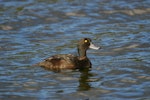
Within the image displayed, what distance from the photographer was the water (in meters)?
14.3

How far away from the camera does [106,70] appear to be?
15930 millimetres

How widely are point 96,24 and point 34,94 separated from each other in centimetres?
762

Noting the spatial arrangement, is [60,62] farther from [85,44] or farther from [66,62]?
[85,44]

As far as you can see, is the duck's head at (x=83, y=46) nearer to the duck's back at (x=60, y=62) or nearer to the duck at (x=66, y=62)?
the duck at (x=66, y=62)

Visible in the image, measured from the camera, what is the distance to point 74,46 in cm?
1864

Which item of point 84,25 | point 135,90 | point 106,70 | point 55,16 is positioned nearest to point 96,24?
point 84,25

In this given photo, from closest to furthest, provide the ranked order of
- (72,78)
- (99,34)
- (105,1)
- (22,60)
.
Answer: (72,78) → (22,60) → (99,34) → (105,1)

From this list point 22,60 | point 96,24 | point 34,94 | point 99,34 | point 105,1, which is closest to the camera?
point 34,94

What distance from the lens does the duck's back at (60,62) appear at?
53.4ft

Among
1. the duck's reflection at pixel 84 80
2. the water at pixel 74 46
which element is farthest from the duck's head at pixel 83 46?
the duck's reflection at pixel 84 80

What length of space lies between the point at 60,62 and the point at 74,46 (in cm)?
224

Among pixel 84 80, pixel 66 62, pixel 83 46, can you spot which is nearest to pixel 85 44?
pixel 83 46

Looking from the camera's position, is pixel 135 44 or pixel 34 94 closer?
pixel 34 94

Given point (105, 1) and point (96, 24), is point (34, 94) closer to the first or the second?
point (96, 24)
